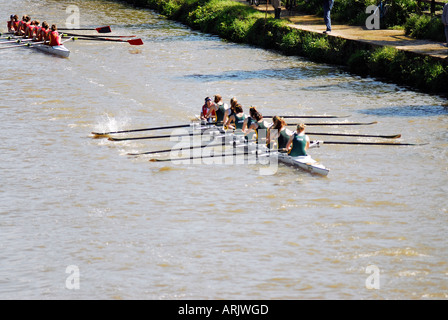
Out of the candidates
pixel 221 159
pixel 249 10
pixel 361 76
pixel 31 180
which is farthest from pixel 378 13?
pixel 31 180

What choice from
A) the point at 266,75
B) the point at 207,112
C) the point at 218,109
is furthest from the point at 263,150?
the point at 266,75

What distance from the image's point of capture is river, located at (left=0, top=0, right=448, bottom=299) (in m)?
12.1

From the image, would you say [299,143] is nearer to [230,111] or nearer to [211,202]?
[211,202]

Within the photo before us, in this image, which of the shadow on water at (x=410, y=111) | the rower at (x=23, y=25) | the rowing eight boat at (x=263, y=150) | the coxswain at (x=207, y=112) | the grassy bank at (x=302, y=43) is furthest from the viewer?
the rower at (x=23, y=25)

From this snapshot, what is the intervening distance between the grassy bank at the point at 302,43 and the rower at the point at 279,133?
27.5 feet

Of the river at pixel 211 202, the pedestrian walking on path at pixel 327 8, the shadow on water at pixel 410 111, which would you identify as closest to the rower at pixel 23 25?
the river at pixel 211 202

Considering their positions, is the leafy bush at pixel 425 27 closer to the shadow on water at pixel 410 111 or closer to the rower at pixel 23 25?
the shadow on water at pixel 410 111

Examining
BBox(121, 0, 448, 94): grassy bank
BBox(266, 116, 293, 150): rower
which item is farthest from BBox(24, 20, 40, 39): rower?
BBox(266, 116, 293, 150): rower

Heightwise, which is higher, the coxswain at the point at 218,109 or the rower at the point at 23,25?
the rower at the point at 23,25

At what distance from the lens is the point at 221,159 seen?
59.1 ft

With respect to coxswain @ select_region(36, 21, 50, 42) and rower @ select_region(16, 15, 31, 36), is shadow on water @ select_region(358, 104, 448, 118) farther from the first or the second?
rower @ select_region(16, 15, 31, 36)

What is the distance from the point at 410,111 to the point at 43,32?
56.5 ft

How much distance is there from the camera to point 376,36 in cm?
2769

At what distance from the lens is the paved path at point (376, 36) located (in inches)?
973
